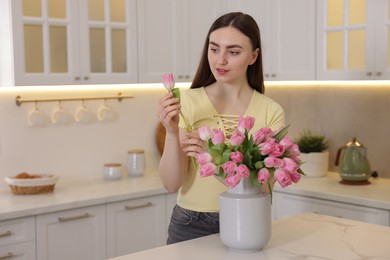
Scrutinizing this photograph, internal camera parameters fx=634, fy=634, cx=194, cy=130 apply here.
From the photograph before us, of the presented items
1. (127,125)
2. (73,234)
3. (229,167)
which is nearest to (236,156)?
(229,167)

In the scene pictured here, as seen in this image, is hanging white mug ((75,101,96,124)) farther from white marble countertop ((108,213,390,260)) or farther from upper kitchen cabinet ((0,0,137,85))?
white marble countertop ((108,213,390,260))

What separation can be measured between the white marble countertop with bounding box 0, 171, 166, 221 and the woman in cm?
102

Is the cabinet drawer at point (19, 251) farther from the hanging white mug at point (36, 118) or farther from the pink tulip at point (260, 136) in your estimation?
the pink tulip at point (260, 136)

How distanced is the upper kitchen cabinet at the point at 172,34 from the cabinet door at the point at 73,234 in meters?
0.94

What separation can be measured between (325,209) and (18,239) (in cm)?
164

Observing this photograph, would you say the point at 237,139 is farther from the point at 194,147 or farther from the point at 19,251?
the point at 19,251

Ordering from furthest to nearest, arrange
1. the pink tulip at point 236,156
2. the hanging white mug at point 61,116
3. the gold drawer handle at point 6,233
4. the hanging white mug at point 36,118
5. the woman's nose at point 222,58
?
the hanging white mug at point 61,116
the hanging white mug at point 36,118
the gold drawer handle at point 6,233
the woman's nose at point 222,58
the pink tulip at point 236,156

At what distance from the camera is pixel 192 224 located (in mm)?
2295

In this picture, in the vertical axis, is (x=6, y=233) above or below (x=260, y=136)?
below

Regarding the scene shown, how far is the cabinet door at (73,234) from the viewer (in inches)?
126

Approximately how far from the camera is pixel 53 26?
3490 millimetres

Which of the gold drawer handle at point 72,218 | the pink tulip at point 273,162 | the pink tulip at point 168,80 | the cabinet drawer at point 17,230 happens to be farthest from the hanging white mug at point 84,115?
the pink tulip at point 273,162

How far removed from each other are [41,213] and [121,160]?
1.10 m

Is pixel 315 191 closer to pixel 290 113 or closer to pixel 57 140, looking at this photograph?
pixel 290 113
